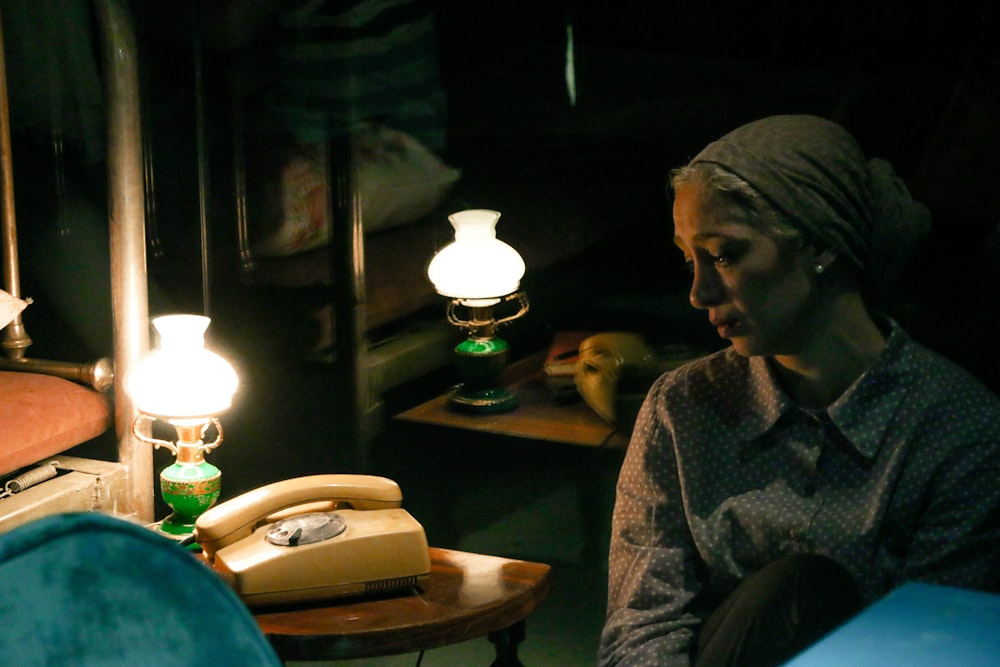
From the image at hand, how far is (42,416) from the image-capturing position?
2.67 m

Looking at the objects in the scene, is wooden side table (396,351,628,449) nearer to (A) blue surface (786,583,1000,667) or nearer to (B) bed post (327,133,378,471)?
(B) bed post (327,133,378,471)

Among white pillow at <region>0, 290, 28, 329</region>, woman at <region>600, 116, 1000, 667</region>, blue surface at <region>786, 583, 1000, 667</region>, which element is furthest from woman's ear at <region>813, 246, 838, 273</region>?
white pillow at <region>0, 290, 28, 329</region>

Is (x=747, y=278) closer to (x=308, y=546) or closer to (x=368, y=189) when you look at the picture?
(x=308, y=546)

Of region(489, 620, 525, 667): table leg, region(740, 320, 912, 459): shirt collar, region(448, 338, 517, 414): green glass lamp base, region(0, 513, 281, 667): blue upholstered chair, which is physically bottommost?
region(489, 620, 525, 667): table leg

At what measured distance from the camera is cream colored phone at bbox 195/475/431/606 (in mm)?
1807

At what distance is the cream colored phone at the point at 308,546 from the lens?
181 centimetres

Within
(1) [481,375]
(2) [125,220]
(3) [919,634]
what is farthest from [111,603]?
(1) [481,375]

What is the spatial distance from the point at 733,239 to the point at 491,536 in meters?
1.64

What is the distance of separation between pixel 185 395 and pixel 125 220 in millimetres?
602

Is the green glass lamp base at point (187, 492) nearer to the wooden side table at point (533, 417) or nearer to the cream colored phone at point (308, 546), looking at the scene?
the cream colored phone at point (308, 546)

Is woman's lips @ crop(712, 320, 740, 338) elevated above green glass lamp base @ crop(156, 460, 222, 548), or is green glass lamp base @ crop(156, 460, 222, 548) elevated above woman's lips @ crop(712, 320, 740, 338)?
woman's lips @ crop(712, 320, 740, 338)

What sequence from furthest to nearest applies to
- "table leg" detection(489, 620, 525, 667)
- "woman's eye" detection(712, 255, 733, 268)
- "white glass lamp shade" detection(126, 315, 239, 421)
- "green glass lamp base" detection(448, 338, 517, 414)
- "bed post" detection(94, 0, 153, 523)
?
"green glass lamp base" detection(448, 338, 517, 414) → "bed post" detection(94, 0, 153, 523) → "white glass lamp shade" detection(126, 315, 239, 421) → "table leg" detection(489, 620, 525, 667) → "woman's eye" detection(712, 255, 733, 268)

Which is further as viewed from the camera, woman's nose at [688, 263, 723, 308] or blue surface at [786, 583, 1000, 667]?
woman's nose at [688, 263, 723, 308]

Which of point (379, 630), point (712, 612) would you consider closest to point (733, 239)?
point (712, 612)
